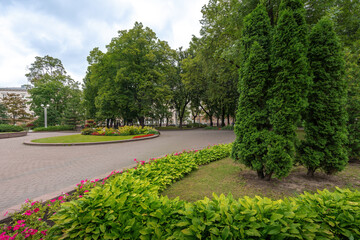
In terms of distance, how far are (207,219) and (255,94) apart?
3.12 m

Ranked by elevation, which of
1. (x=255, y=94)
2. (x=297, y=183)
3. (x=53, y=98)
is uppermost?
(x=53, y=98)

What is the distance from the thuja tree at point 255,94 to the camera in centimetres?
372

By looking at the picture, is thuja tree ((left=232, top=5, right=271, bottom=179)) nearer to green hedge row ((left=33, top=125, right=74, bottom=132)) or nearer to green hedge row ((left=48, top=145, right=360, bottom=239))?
green hedge row ((left=48, top=145, right=360, bottom=239))

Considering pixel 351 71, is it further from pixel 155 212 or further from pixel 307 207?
pixel 155 212

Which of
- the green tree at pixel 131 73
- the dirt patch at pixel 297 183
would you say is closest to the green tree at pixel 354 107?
the dirt patch at pixel 297 183

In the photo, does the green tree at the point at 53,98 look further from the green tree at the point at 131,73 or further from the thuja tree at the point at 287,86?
the thuja tree at the point at 287,86

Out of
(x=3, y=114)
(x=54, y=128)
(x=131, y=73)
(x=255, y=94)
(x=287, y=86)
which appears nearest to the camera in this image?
(x=287, y=86)

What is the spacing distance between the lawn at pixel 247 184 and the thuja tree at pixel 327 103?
447 mm

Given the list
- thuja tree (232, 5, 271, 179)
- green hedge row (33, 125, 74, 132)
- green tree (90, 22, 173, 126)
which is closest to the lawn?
thuja tree (232, 5, 271, 179)

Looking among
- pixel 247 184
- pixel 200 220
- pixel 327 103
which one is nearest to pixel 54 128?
pixel 247 184

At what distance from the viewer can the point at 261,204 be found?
1880mm

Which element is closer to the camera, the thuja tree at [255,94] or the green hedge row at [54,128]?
the thuja tree at [255,94]

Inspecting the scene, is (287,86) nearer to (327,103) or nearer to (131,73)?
(327,103)

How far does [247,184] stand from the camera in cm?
379
